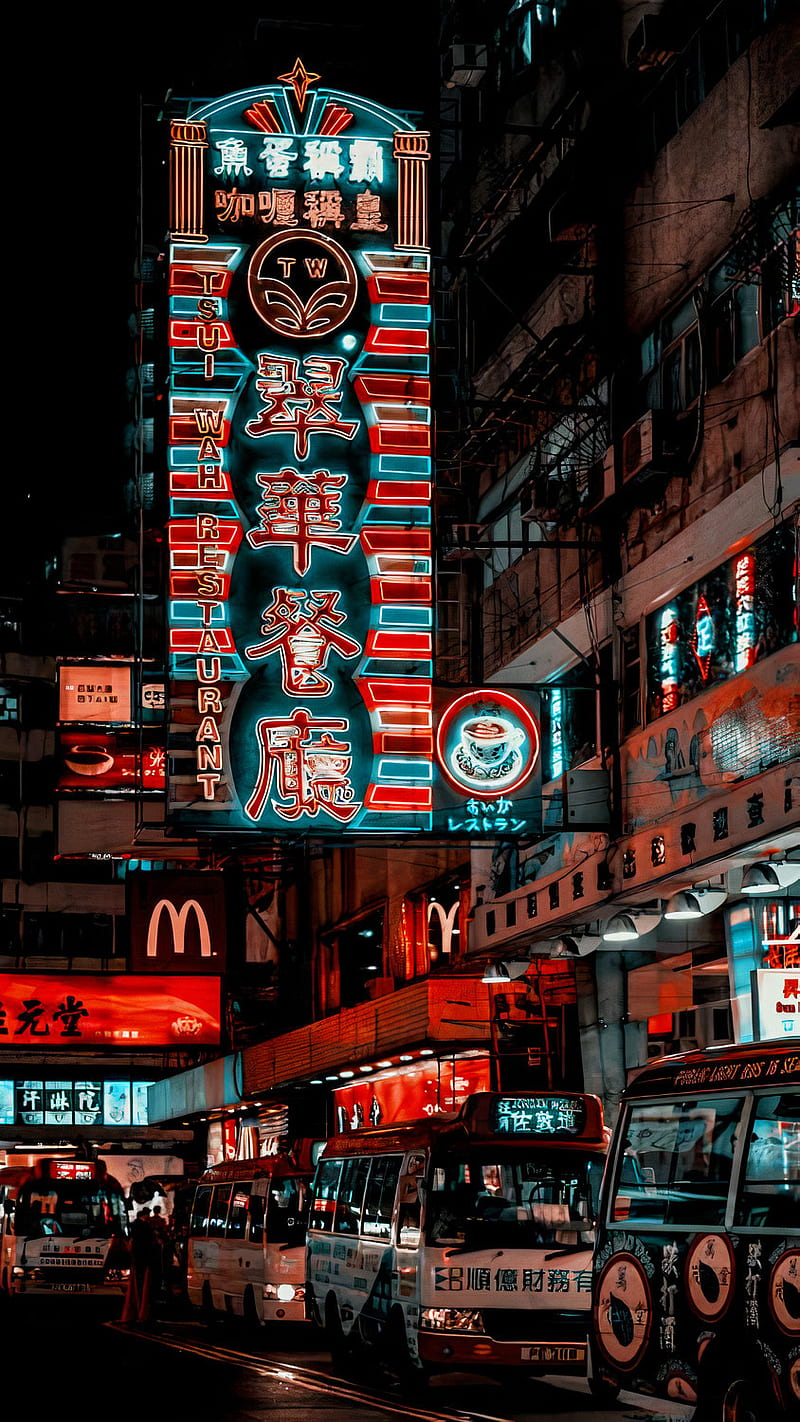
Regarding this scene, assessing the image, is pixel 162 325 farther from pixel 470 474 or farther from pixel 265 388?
pixel 470 474

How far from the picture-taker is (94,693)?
121 ft

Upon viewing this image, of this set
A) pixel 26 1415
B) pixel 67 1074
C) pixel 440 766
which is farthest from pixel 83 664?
pixel 67 1074

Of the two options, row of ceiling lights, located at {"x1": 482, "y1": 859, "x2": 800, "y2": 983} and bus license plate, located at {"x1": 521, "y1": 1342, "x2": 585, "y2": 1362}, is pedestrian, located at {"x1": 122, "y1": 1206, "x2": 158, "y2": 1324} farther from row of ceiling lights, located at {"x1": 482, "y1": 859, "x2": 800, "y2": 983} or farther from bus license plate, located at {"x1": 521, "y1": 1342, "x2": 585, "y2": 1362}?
bus license plate, located at {"x1": 521, "y1": 1342, "x2": 585, "y2": 1362}

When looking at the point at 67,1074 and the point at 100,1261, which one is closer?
the point at 100,1261

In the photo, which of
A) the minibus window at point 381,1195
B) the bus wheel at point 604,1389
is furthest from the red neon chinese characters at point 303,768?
the bus wheel at point 604,1389

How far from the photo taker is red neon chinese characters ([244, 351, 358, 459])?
2364cm

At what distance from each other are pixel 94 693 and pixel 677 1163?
24742 millimetres

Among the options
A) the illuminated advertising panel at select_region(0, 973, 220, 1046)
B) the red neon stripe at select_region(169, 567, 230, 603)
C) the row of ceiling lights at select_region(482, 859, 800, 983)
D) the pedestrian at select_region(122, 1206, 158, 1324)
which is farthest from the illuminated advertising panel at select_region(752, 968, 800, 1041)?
the illuminated advertising panel at select_region(0, 973, 220, 1046)

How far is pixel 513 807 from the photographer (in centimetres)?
2312

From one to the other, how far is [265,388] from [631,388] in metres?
4.75

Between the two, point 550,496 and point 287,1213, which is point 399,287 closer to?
point 550,496

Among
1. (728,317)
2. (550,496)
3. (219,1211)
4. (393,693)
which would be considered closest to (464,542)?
(550,496)

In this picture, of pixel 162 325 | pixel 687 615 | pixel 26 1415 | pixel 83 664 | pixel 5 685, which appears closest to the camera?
pixel 26 1415

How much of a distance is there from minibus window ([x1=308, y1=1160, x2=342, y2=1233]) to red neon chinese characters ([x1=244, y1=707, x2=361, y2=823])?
14.1ft
